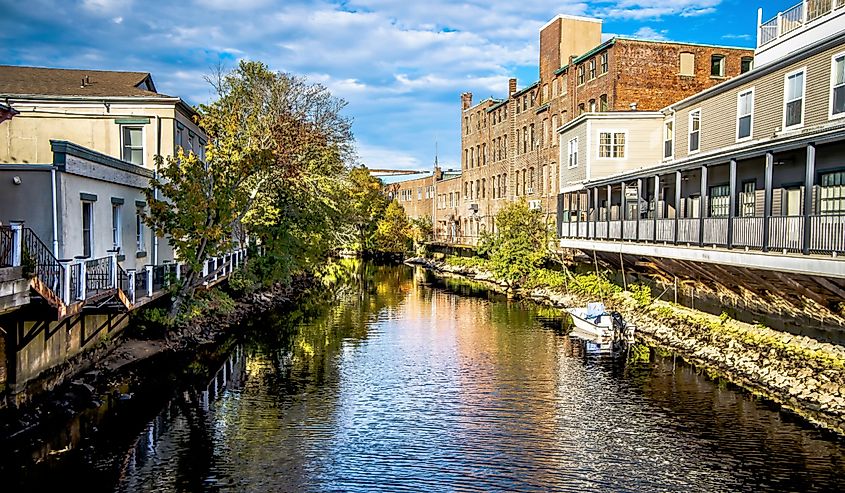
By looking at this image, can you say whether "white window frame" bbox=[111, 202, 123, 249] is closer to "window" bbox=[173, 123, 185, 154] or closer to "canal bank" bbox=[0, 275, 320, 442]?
"canal bank" bbox=[0, 275, 320, 442]

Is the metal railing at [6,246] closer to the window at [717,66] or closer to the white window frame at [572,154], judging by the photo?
the white window frame at [572,154]

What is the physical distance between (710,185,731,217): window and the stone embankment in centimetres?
401

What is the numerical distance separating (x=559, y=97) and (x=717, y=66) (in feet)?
36.7

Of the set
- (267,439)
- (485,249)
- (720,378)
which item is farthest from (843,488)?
(485,249)

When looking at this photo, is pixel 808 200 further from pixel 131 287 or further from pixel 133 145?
pixel 133 145

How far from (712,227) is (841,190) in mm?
3690

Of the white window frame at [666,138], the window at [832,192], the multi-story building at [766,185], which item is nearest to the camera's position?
the multi-story building at [766,185]

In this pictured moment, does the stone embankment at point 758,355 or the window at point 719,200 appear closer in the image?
the stone embankment at point 758,355

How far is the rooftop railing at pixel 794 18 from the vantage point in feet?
78.3

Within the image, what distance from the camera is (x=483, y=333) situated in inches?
1169

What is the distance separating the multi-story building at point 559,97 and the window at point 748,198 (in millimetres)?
13007

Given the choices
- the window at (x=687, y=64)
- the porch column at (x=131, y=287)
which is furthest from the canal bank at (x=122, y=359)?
the window at (x=687, y=64)

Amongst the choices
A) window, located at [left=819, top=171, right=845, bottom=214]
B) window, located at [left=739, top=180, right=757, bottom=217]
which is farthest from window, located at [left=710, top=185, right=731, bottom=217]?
window, located at [left=819, top=171, right=845, bottom=214]

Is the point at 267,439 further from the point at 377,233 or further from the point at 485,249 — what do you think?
the point at 377,233
